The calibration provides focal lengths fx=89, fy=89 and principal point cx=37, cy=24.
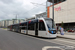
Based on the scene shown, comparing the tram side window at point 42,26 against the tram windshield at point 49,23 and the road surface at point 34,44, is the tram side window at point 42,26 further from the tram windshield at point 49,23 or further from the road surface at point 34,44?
the road surface at point 34,44

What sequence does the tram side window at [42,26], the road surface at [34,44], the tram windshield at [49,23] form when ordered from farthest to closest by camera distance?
the tram side window at [42,26] < the tram windshield at [49,23] < the road surface at [34,44]

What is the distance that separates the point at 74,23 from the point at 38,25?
4036cm

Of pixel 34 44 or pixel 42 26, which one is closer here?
pixel 34 44

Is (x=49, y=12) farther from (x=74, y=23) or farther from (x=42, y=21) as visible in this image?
(x=42, y=21)

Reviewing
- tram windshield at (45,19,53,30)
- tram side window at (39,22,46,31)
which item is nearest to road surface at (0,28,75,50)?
tram windshield at (45,19,53,30)

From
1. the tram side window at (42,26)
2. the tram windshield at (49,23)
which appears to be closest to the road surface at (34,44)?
the tram windshield at (49,23)

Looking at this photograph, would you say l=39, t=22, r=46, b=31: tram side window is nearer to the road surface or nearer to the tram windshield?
the tram windshield

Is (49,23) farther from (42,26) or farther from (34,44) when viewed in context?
(34,44)

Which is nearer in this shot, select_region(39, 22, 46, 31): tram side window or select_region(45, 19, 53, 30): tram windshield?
select_region(45, 19, 53, 30): tram windshield

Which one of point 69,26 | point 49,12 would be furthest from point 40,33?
point 49,12

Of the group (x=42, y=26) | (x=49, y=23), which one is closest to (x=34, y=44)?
(x=42, y=26)

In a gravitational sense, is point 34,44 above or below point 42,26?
below

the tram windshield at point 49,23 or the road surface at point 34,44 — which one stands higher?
the tram windshield at point 49,23

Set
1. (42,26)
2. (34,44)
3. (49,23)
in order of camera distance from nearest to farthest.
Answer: (34,44)
(49,23)
(42,26)
